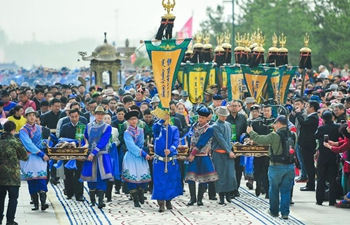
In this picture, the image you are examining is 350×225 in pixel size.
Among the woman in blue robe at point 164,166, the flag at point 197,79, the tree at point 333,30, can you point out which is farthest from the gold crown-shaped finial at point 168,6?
the tree at point 333,30

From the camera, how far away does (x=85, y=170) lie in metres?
15.9

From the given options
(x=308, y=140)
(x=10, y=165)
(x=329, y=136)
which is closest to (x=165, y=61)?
(x=329, y=136)

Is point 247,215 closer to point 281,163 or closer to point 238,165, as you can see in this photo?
point 281,163

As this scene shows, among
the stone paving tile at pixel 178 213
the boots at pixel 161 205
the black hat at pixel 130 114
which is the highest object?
the black hat at pixel 130 114

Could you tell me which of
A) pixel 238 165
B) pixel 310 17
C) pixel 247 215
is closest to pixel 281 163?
pixel 247 215

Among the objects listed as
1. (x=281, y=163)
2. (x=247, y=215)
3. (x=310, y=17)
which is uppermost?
(x=310, y=17)

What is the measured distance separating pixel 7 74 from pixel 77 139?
34730 mm

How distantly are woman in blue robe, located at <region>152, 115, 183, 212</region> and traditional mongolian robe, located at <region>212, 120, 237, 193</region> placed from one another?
943 mm

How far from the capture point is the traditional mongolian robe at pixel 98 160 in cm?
1577

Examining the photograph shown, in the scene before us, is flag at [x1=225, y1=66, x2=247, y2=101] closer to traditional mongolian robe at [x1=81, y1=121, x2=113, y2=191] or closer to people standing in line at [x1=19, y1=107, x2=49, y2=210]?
traditional mongolian robe at [x1=81, y1=121, x2=113, y2=191]

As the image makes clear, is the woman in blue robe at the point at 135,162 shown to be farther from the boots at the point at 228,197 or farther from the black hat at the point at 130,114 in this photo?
the boots at the point at 228,197

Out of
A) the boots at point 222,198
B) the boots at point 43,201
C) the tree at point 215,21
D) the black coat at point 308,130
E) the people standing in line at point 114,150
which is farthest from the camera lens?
the tree at point 215,21

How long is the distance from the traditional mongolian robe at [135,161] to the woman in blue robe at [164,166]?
459mm

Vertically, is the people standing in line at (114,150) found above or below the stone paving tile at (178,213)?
above
